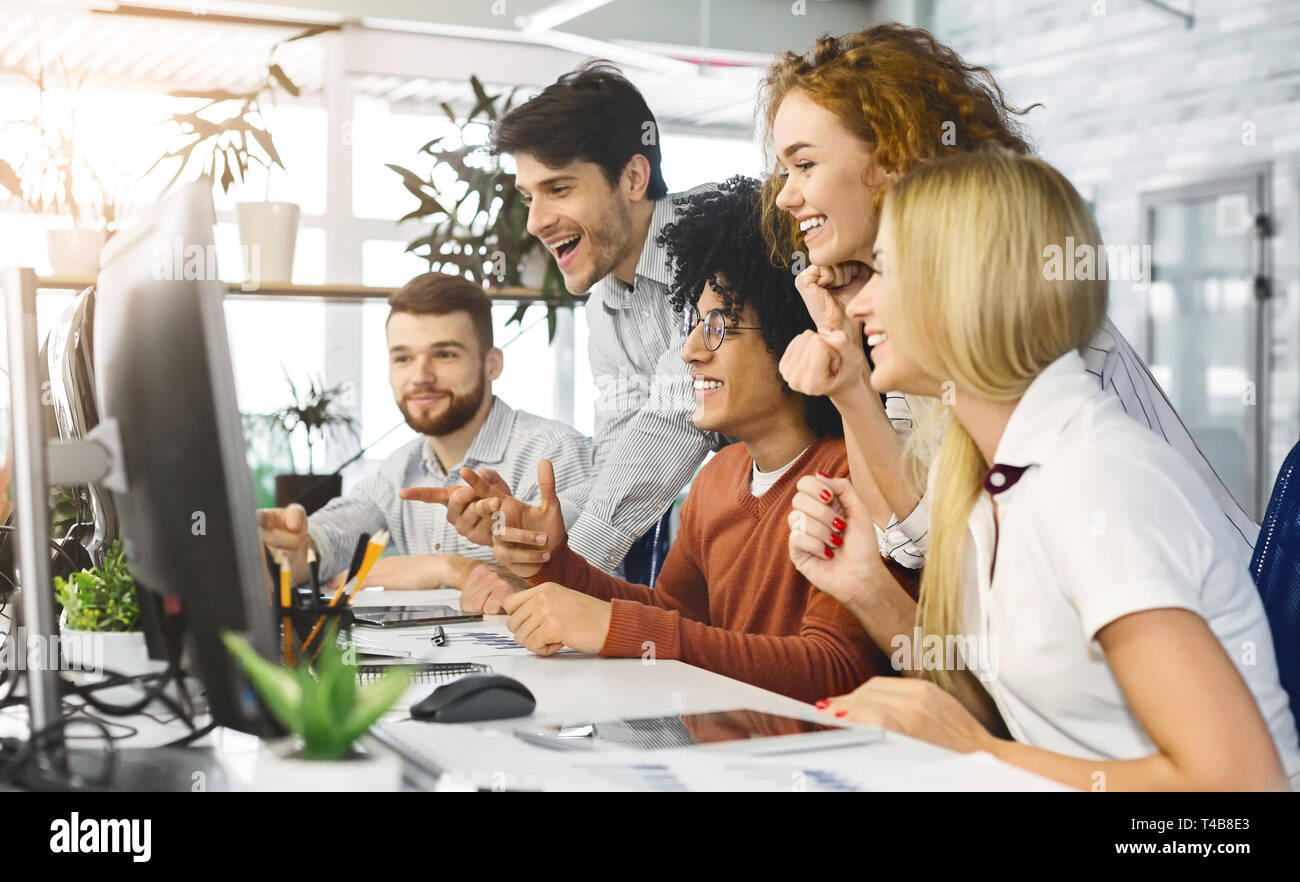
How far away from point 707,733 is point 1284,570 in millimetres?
656

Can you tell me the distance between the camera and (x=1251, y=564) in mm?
1314

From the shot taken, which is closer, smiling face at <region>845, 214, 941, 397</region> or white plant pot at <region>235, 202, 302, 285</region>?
smiling face at <region>845, 214, 941, 397</region>

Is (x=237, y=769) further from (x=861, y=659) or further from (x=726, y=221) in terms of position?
(x=726, y=221)

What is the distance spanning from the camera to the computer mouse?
106cm

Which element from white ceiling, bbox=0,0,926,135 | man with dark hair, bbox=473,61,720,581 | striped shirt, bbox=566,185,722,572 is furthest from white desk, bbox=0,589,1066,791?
white ceiling, bbox=0,0,926,135

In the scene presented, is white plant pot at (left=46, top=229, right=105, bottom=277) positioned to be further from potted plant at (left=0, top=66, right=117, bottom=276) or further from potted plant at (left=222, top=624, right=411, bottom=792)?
potted plant at (left=222, top=624, right=411, bottom=792)

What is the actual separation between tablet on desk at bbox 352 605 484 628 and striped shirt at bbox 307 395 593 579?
2.76 ft

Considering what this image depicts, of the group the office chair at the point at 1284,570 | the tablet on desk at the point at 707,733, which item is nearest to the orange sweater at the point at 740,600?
the tablet on desk at the point at 707,733

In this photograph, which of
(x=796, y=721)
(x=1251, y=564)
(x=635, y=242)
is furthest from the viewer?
(x=635, y=242)

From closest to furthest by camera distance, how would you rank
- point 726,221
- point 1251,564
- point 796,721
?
point 796,721, point 1251,564, point 726,221

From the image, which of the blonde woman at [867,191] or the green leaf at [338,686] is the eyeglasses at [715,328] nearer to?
the blonde woman at [867,191]

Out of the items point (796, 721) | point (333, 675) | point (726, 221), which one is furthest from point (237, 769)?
point (726, 221)

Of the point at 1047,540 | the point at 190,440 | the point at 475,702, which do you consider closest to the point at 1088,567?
the point at 1047,540

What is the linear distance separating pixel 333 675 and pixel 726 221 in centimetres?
132
